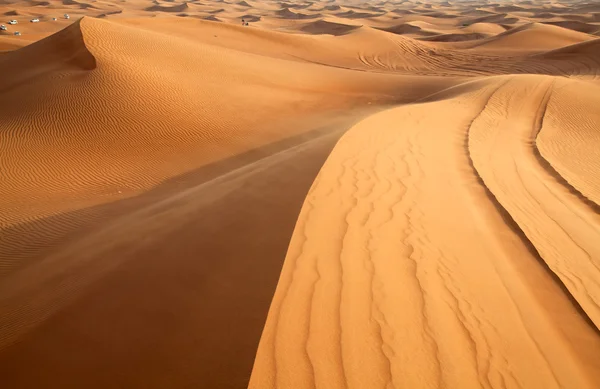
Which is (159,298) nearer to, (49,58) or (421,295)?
(421,295)

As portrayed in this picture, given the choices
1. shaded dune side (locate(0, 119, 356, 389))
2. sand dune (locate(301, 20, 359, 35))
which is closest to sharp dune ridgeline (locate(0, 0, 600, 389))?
shaded dune side (locate(0, 119, 356, 389))

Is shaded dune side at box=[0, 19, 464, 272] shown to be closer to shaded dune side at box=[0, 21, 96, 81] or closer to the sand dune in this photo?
shaded dune side at box=[0, 21, 96, 81]

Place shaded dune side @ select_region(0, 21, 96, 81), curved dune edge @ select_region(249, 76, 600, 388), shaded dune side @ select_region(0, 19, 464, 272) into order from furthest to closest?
shaded dune side @ select_region(0, 21, 96, 81) → shaded dune side @ select_region(0, 19, 464, 272) → curved dune edge @ select_region(249, 76, 600, 388)

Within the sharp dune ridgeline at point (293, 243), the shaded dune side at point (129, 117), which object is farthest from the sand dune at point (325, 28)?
the sharp dune ridgeline at point (293, 243)

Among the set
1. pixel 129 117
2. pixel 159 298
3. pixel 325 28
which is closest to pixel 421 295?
pixel 159 298

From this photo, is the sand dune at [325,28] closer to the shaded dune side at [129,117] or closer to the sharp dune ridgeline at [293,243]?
the shaded dune side at [129,117]

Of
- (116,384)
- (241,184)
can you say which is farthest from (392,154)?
(116,384)
